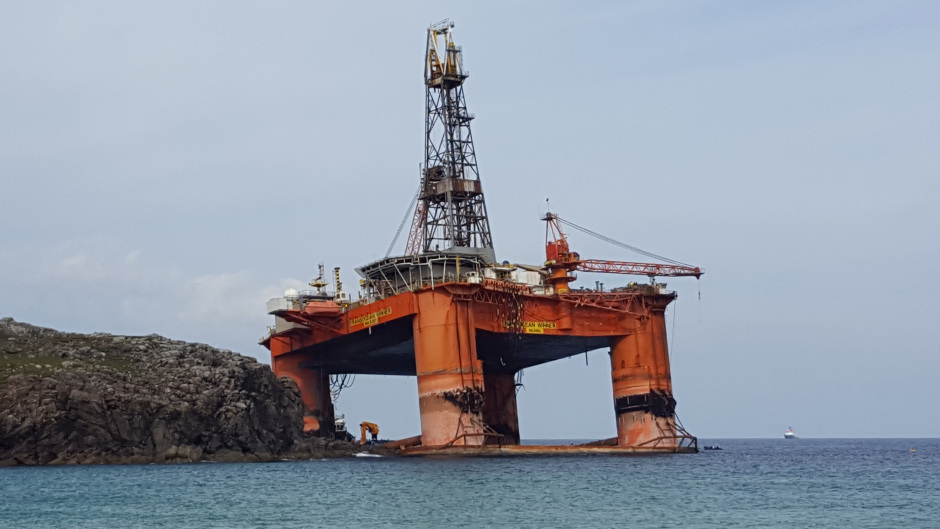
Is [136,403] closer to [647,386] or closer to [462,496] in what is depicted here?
[462,496]

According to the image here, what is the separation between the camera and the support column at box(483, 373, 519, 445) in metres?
104

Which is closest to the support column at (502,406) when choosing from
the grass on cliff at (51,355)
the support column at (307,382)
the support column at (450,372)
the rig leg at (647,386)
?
the support column at (307,382)

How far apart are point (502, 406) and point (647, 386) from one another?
18.6 metres

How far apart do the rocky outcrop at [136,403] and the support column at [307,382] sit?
9067 millimetres

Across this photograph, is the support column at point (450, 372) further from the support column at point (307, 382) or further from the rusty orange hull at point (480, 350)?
the support column at point (307, 382)

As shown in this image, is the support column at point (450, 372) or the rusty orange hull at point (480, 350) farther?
the rusty orange hull at point (480, 350)

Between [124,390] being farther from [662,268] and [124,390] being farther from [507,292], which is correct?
[662,268]

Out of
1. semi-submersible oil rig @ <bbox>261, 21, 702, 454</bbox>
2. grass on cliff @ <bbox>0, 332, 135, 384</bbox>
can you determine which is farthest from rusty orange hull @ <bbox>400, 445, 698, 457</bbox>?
grass on cliff @ <bbox>0, 332, 135, 384</bbox>

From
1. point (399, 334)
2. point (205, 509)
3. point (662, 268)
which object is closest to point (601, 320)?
point (662, 268)

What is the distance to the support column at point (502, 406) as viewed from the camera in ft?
340

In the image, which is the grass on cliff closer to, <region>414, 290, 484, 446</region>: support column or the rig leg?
<region>414, 290, 484, 446</region>: support column

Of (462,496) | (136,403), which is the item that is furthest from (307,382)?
(462,496)

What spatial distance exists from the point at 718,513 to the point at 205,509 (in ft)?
71.6

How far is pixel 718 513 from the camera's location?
168 ft
